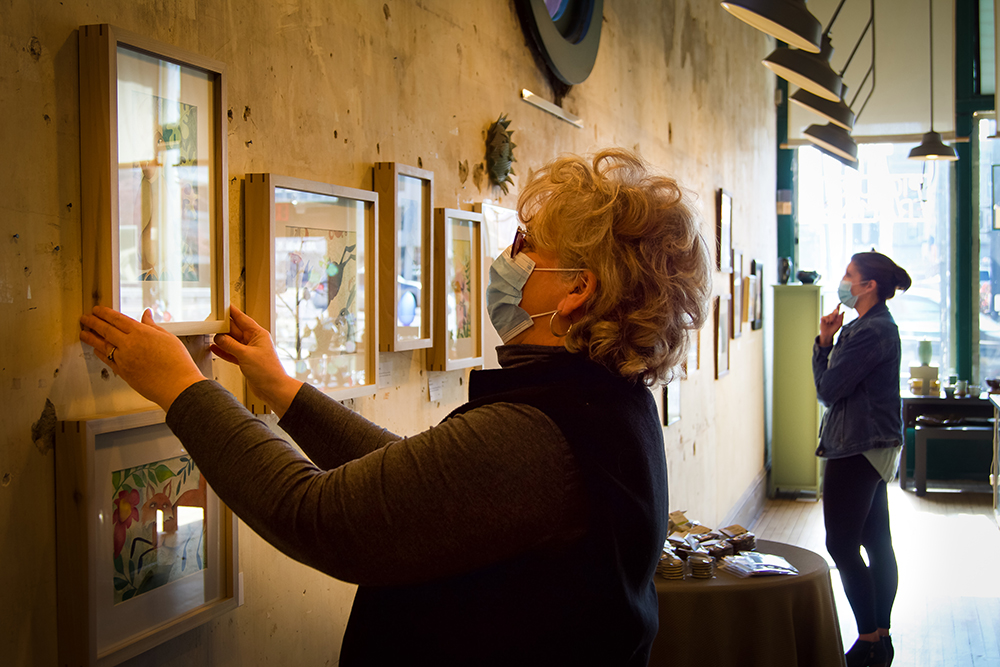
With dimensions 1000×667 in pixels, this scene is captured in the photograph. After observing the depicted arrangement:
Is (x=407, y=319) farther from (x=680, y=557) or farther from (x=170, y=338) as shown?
(x=680, y=557)

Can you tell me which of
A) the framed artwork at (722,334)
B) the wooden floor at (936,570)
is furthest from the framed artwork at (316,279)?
the framed artwork at (722,334)

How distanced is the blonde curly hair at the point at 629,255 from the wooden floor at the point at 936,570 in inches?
134

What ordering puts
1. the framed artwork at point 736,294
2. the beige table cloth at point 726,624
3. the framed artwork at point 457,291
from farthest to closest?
the framed artwork at point 736,294 < the beige table cloth at point 726,624 < the framed artwork at point 457,291

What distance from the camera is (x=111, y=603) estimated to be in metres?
1.17

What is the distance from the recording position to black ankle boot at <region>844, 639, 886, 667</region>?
12.3 ft

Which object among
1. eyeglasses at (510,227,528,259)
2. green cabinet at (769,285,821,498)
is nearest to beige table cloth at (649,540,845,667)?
eyeglasses at (510,227,528,259)

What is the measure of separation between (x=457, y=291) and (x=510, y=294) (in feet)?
2.75

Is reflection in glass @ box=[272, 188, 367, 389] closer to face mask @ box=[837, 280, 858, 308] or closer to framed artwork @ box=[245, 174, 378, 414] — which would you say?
framed artwork @ box=[245, 174, 378, 414]

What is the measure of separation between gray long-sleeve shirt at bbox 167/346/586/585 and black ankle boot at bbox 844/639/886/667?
10.9 ft

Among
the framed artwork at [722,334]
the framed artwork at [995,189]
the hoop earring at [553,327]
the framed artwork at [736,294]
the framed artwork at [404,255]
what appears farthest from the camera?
the framed artwork at [995,189]

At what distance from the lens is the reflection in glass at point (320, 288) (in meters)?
1.49

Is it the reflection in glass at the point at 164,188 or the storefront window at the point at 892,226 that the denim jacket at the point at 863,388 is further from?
the storefront window at the point at 892,226

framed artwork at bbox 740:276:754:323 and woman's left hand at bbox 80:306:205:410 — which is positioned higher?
framed artwork at bbox 740:276:754:323

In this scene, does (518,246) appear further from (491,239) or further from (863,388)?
(863,388)
